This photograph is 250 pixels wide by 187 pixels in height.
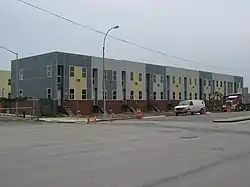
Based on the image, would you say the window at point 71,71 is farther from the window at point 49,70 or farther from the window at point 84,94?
the window at point 84,94

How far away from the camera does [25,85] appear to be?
197 feet

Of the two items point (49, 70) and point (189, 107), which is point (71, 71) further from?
point (189, 107)

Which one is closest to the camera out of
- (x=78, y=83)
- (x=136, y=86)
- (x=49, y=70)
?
(x=49, y=70)

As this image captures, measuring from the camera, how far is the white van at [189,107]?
2078 inches

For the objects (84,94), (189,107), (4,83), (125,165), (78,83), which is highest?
(4,83)

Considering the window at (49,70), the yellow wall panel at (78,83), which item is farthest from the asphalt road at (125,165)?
the yellow wall panel at (78,83)

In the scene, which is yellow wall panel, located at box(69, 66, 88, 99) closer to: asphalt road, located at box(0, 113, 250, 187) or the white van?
the white van

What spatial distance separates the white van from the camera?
5278cm

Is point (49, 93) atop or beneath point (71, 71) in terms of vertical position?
beneath

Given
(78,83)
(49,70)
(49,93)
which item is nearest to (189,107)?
(78,83)

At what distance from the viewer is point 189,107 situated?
53.2m

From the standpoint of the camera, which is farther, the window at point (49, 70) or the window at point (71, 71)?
the window at point (71, 71)

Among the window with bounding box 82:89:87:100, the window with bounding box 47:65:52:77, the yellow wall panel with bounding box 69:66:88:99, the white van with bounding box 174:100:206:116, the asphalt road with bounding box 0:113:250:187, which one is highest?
the window with bounding box 47:65:52:77

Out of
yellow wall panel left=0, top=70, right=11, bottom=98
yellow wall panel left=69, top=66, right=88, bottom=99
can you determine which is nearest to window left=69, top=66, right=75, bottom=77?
yellow wall panel left=69, top=66, right=88, bottom=99
